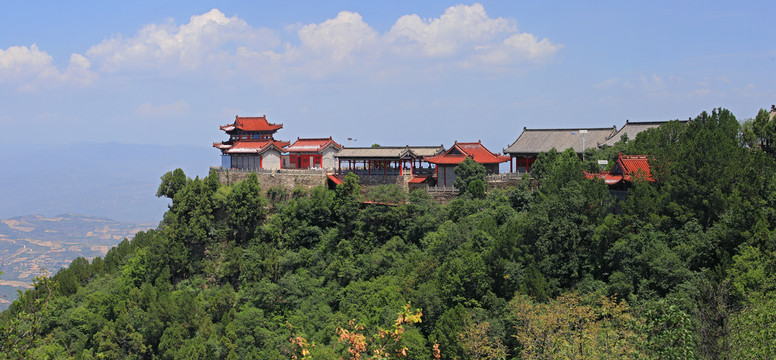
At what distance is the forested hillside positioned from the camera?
21359 millimetres

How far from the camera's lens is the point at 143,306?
39406 mm

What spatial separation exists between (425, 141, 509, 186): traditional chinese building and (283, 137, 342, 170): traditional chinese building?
7.90 metres

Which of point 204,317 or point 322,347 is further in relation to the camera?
point 204,317

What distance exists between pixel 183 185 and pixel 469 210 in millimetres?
20117

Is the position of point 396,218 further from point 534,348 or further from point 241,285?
point 534,348

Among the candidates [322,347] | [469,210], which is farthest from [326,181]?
[322,347]

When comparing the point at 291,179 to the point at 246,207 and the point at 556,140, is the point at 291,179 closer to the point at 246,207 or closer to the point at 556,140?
the point at 246,207

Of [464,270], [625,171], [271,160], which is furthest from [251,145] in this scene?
[625,171]

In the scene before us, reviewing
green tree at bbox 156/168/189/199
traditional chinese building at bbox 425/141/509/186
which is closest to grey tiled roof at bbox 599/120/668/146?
traditional chinese building at bbox 425/141/509/186

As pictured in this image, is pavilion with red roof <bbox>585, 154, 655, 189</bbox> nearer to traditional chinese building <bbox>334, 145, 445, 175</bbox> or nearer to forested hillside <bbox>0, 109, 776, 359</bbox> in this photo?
forested hillside <bbox>0, 109, 776, 359</bbox>

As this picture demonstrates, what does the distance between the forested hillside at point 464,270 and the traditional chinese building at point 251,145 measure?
3.63 meters

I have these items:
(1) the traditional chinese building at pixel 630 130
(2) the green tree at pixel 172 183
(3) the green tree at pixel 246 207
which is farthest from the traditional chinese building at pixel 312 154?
(1) the traditional chinese building at pixel 630 130

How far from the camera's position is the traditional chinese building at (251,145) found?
48.0 metres

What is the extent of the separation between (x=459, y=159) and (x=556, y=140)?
817 cm
